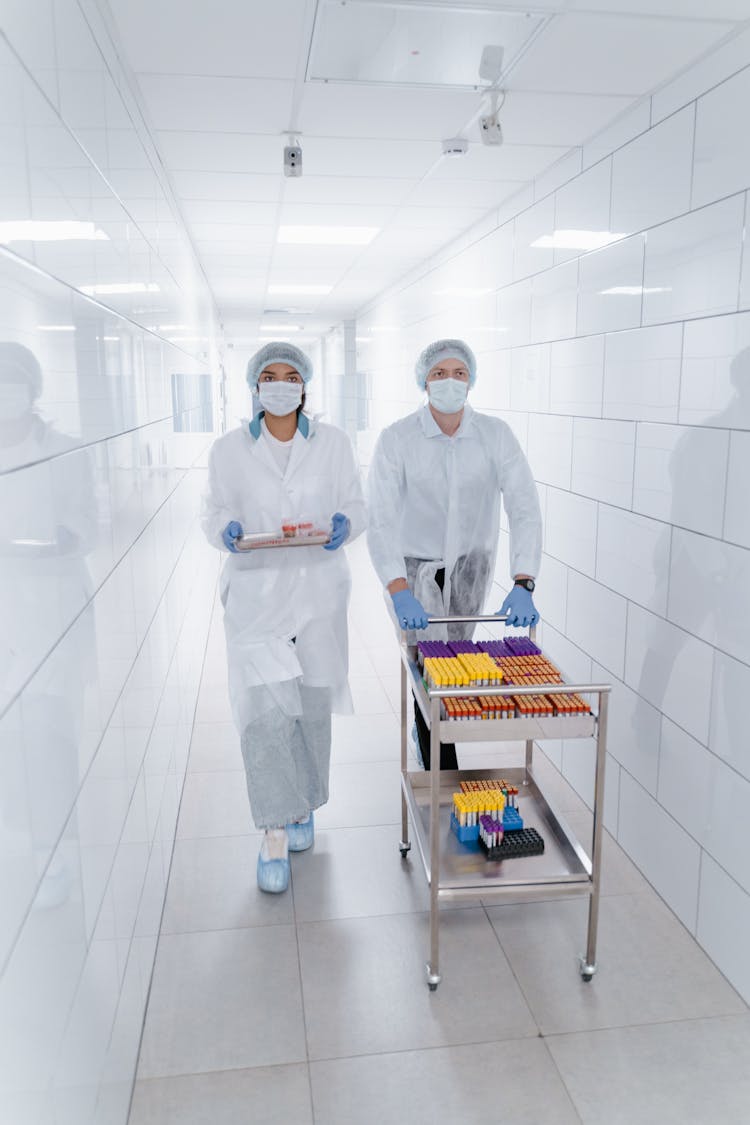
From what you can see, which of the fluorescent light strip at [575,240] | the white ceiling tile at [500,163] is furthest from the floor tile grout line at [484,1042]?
the white ceiling tile at [500,163]

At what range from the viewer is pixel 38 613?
1127mm

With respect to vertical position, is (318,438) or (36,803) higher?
(318,438)

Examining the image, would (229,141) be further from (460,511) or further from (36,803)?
(36,803)

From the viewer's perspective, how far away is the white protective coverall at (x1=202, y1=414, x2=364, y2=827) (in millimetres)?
2443

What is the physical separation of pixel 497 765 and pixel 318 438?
58.2 inches

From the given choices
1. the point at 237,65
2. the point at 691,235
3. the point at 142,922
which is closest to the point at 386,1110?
the point at 142,922

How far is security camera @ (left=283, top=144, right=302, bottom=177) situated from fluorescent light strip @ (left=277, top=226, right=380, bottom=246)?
145cm

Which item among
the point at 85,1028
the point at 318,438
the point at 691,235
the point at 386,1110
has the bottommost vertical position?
the point at 386,1110

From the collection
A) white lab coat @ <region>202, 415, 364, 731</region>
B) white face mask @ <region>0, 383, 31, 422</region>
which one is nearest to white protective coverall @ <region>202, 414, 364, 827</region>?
white lab coat @ <region>202, 415, 364, 731</region>

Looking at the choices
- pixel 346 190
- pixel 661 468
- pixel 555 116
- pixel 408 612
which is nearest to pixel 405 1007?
pixel 408 612

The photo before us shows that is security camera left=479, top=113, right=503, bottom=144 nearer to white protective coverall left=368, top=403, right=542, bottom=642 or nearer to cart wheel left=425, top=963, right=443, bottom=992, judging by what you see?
white protective coverall left=368, top=403, right=542, bottom=642

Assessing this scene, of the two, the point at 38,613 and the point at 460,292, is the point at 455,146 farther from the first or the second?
the point at 38,613

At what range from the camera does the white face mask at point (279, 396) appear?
7.84 feet

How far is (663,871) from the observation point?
94.1 inches
